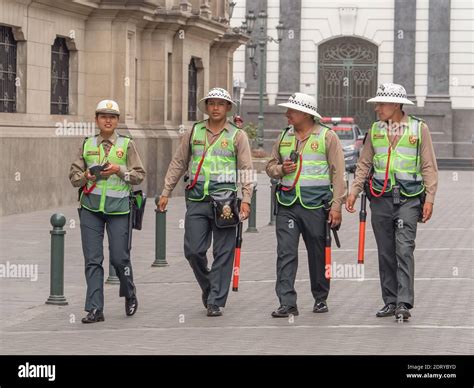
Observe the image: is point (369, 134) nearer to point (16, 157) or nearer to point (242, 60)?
point (16, 157)

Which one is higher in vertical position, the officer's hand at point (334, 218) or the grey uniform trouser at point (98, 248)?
the officer's hand at point (334, 218)

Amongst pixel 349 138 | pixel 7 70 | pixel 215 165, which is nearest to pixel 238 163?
pixel 215 165

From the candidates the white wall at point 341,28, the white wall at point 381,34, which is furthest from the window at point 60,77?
the white wall at point 341,28

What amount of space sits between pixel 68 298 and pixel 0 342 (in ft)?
9.28

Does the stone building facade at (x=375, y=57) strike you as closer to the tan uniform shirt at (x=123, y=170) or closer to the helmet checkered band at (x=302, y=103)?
the helmet checkered band at (x=302, y=103)

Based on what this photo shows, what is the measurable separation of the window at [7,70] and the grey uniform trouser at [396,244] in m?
12.1

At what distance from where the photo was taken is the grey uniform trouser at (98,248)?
11625 millimetres

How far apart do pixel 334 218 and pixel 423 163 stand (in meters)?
0.87

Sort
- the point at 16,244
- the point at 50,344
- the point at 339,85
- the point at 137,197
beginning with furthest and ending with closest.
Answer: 1. the point at 339,85
2. the point at 16,244
3. the point at 137,197
4. the point at 50,344

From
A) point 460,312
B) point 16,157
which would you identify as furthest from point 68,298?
point 16,157

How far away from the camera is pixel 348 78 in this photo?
55.0 metres

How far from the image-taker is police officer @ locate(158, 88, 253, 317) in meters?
12.0

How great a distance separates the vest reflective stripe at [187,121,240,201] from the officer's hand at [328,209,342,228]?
32.8 inches
